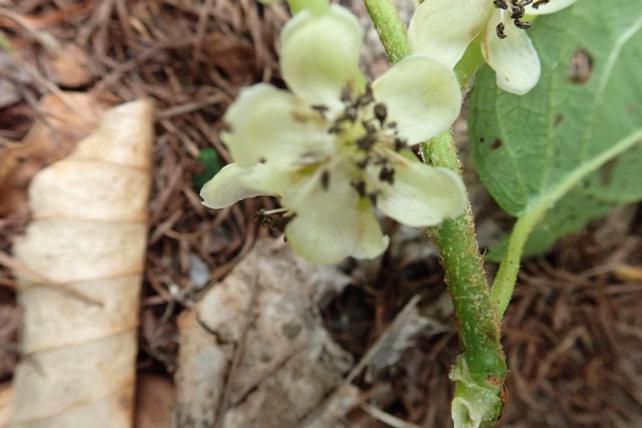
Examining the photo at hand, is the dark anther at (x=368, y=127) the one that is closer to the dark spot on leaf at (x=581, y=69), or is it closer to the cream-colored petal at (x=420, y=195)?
the cream-colored petal at (x=420, y=195)

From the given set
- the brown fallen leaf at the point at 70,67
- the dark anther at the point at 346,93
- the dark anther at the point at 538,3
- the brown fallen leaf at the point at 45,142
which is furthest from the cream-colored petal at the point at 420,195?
the brown fallen leaf at the point at 70,67

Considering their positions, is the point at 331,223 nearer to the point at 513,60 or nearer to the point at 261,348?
the point at 513,60

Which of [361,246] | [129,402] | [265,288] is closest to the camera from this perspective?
[361,246]

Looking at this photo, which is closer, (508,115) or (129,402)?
(508,115)

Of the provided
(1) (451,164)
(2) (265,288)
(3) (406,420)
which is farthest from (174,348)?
(1) (451,164)

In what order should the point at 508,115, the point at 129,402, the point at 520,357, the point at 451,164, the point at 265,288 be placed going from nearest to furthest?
the point at 451,164
the point at 508,115
the point at 129,402
the point at 265,288
the point at 520,357

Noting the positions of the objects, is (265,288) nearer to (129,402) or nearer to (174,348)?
(174,348)

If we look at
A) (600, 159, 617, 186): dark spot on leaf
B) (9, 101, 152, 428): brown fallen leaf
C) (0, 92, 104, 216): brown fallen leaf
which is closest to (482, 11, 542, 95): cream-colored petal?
(600, 159, 617, 186): dark spot on leaf
